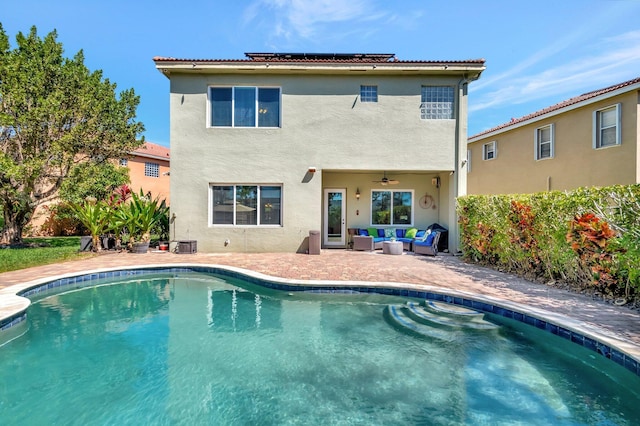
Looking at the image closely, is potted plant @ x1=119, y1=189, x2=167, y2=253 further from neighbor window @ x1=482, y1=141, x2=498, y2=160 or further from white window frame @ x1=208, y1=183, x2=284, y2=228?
neighbor window @ x1=482, y1=141, x2=498, y2=160

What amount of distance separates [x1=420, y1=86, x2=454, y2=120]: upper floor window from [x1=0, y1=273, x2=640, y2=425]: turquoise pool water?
949 cm

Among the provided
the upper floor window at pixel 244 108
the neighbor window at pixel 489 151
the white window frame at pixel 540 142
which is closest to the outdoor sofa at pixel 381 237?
the upper floor window at pixel 244 108

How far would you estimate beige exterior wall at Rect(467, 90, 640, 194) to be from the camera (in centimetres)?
1255

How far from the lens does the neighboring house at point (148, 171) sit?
998 inches

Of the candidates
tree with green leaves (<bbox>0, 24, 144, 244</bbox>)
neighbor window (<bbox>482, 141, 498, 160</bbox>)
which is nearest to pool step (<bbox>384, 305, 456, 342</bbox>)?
tree with green leaves (<bbox>0, 24, 144, 244</bbox>)

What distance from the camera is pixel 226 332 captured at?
617cm

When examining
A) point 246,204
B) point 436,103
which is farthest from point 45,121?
point 436,103

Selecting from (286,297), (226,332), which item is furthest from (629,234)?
(226,332)

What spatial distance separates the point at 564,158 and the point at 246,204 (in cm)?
1513

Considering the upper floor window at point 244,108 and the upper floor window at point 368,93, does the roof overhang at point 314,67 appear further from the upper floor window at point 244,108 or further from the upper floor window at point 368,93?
the upper floor window at point 244,108

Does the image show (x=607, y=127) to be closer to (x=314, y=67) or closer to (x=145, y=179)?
(x=314, y=67)

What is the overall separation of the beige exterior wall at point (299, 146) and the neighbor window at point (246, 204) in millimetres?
286

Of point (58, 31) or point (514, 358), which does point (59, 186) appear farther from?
point (514, 358)

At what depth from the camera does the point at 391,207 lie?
15.4 m
